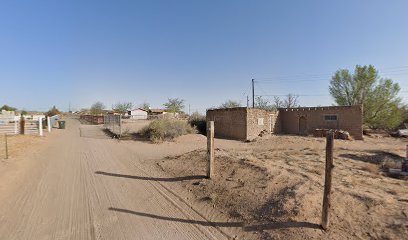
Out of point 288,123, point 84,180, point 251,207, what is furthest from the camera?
point 288,123

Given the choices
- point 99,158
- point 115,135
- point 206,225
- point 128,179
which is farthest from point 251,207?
point 115,135

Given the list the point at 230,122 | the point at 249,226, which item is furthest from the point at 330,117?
the point at 249,226

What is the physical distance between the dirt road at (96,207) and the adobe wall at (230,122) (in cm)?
1231

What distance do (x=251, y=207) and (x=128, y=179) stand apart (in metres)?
4.68

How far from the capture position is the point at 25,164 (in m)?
11.2

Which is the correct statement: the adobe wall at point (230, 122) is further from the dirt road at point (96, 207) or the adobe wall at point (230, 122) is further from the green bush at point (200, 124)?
the dirt road at point (96, 207)

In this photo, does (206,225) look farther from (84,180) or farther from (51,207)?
(84,180)

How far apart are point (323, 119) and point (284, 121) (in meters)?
4.25

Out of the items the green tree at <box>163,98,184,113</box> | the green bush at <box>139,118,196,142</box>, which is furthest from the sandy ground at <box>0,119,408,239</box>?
the green tree at <box>163,98,184,113</box>

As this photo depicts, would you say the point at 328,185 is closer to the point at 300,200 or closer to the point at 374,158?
the point at 300,200

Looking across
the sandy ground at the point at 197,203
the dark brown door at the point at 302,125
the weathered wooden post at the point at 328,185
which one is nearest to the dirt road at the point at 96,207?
the sandy ground at the point at 197,203

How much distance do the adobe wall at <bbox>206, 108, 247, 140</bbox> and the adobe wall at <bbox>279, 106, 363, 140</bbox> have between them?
8.30 metres

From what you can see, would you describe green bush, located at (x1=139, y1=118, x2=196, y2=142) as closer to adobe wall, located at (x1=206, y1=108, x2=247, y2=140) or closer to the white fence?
adobe wall, located at (x1=206, y1=108, x2=247, y2=140)

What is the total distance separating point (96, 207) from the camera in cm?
618
